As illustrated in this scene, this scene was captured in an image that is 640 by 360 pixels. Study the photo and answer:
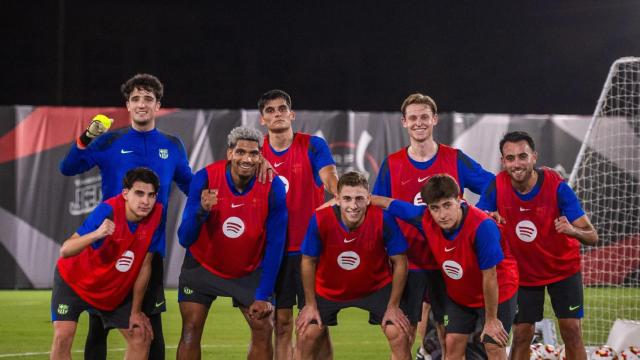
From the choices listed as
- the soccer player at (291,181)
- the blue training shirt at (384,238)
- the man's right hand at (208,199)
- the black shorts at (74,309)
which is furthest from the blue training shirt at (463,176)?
the black shorts at (74,309)

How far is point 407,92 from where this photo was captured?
1842 cm

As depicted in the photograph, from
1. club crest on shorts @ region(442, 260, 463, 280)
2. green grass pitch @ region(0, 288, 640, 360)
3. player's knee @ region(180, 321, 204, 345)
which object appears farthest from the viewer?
green grass pitch @ region(0, 288, 640, 360)

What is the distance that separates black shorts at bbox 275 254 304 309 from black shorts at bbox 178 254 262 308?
0.94ft

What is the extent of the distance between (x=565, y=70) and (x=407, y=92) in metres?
3.13

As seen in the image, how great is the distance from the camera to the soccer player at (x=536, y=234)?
6145 millimetres

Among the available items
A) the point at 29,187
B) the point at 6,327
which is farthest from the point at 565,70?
the point at 6,327

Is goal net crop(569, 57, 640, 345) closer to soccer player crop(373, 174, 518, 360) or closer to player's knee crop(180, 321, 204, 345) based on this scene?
soccer player crop(373, 174, 518, 360)

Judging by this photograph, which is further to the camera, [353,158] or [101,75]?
[101,75]

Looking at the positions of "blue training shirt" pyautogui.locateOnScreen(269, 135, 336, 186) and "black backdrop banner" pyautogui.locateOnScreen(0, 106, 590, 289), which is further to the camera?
"black backdrop banner" pyautogui.locateOnScreen(0, 106, 590, 289)

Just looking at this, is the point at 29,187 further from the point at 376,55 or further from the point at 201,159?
the point at 376,55

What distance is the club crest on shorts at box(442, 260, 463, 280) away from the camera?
5785 millimetres

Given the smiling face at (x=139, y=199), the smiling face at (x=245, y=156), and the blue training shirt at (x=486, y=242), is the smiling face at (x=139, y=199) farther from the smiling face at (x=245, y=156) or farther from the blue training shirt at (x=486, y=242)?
the blue training shirt at (x=486, y=242)

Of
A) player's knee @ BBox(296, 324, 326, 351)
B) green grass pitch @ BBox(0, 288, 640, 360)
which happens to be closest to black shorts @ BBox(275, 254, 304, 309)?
player's knee @ BBox(296, 324, 326, 351)

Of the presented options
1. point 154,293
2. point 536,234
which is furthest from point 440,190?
point 154,293
